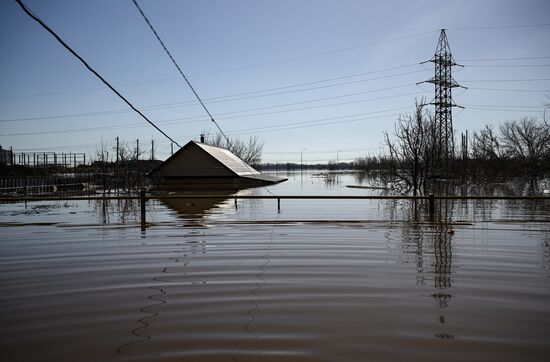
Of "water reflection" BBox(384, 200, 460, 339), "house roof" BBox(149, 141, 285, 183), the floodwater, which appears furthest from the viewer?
"house roof" BBox(149, 141, 285, 183)

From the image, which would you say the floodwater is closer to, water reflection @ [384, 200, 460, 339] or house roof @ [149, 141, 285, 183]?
water reflection @ [384, 200, 460, 339]

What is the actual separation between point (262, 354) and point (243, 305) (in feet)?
5.04

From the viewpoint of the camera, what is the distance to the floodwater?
413 centimetres

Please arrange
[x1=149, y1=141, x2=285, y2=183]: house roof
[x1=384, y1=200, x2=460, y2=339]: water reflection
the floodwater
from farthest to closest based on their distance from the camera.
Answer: [x1=149, y1=141, x2=285, y2=183]: house roof → [x1=384, y1=200, x2=460, y2=339]: water reflection → the floodwater

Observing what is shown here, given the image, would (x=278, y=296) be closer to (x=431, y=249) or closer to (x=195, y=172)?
(x=431, y=249)

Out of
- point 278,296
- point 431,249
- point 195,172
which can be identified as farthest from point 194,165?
point 278,296

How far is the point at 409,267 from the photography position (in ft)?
24.4

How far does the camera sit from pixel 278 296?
580cm

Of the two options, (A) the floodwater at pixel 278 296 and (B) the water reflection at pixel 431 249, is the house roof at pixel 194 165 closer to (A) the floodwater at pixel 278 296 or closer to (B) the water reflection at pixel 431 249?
(B) the water reflection at pixel 431 249

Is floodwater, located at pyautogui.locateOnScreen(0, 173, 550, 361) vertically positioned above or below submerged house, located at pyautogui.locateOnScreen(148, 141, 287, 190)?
below

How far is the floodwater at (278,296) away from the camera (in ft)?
13.5

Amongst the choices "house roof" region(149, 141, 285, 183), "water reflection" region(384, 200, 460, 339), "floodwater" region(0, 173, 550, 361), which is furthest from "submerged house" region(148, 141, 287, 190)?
"floodwater" region(0, 173, 550, 361)

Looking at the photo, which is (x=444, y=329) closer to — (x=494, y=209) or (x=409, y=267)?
(x=409, y=267)

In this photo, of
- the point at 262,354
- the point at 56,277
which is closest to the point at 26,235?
the point at 56,277
